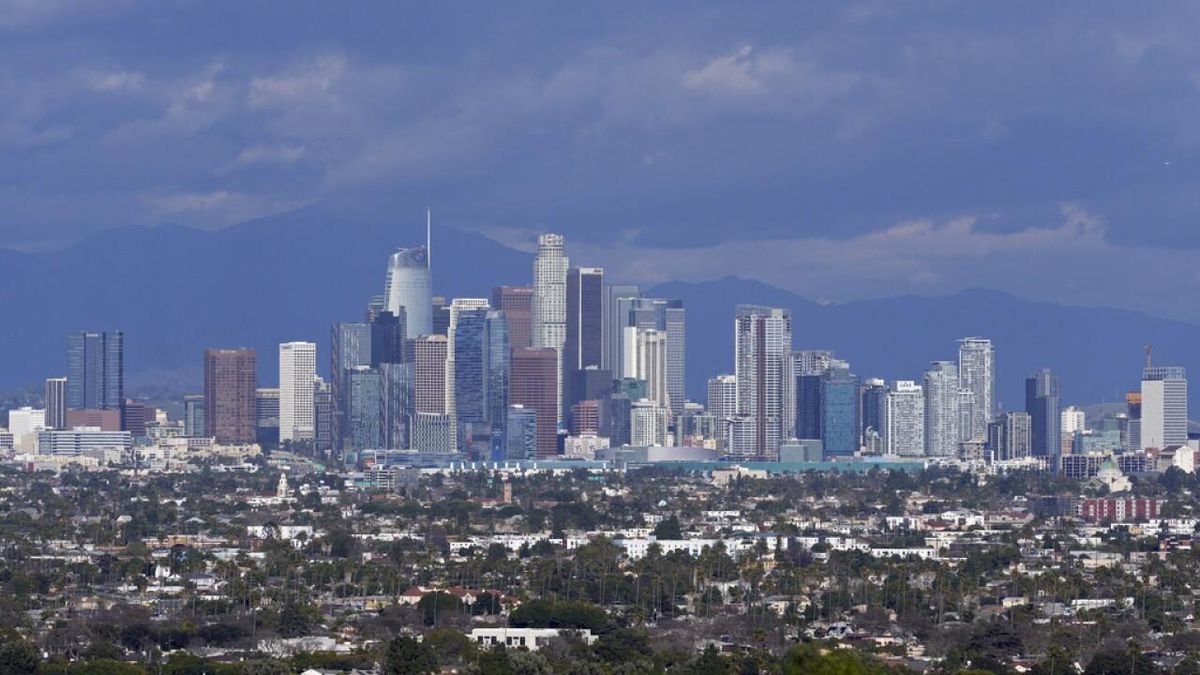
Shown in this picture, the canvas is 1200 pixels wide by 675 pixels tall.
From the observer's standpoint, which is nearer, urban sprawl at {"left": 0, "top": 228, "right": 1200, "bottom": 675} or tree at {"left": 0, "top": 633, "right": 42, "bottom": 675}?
tree at {"left": 0, "top": 633, "right": 42, "bottom": 675}

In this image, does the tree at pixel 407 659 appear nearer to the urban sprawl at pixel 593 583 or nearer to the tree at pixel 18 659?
the urban sprawl at pixel 593 583

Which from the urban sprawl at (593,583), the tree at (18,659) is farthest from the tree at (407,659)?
the tree at (18,659)

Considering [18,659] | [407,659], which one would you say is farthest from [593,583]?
[18,659]

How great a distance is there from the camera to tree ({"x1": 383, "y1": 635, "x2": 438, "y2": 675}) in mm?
62438

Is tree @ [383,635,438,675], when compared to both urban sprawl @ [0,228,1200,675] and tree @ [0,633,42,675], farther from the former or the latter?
tree @ [0,633,42,675]

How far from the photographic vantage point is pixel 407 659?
206 feet

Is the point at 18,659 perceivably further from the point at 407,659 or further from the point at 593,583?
the point at 593,583

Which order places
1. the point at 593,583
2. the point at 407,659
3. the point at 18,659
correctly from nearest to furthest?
the point at 18,659, the point at 407,659, the point at 593,583

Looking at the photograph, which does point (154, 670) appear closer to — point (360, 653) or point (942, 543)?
point (360, 653)

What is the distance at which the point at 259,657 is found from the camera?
6625 centimetres

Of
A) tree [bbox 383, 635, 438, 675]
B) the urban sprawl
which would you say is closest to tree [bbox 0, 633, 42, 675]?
the urban sprawl

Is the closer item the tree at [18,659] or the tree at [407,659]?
the tree at [18,659]

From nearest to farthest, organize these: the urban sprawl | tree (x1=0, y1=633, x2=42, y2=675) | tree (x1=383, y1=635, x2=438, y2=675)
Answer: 1. tree (x1=0, y1=633, x2=42, y2=675)
2. tree (x1=383, y1=635, x2=438, y2=675)
3. the urban sprawl

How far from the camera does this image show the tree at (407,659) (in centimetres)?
6244
